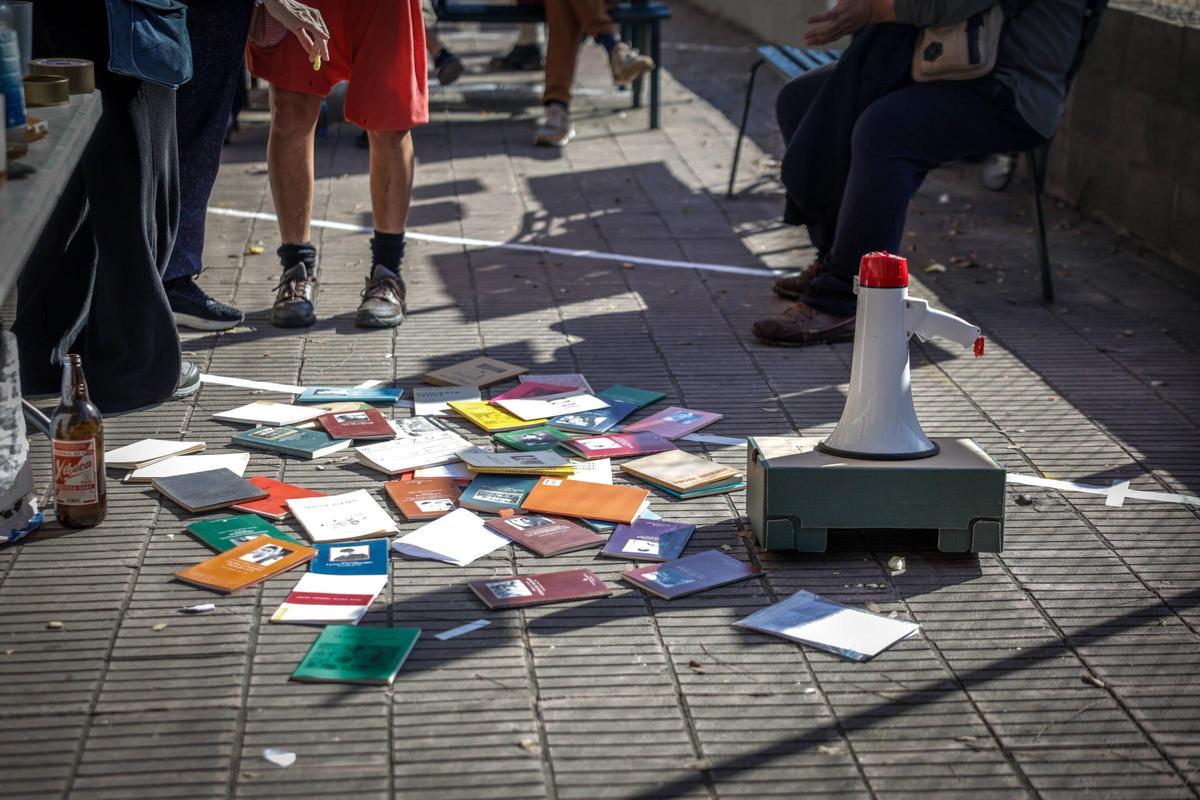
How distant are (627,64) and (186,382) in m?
4.69

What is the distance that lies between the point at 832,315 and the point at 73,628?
296cm

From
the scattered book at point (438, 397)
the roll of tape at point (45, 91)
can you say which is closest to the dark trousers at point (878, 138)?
the scattered book at point (438, 397)

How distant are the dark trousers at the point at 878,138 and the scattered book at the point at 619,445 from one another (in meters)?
1.26

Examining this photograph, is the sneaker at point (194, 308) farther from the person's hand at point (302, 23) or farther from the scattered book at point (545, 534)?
the scattered book at point (545, 534)

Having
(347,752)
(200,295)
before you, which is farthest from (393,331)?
(347,752)

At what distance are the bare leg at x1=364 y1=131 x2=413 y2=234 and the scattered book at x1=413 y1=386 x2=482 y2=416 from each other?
98 centimetres

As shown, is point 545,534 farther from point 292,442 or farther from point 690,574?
point 292,442

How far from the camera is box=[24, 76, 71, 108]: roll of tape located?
318 centimetres

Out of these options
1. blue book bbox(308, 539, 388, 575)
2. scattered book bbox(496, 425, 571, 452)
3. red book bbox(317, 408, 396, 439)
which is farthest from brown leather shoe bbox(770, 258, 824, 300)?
blue book bbox(308, 539, 388, 575)

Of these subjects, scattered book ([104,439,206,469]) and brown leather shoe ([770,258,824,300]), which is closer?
scattered book ([104,439,206,469])

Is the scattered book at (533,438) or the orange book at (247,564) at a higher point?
the orange book at (247,564)

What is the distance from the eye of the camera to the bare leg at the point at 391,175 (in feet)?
16.8

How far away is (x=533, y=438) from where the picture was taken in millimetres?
4055

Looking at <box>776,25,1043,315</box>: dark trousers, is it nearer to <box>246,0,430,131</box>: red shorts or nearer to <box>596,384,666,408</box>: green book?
<box>596,384,666,408</box>: green book
